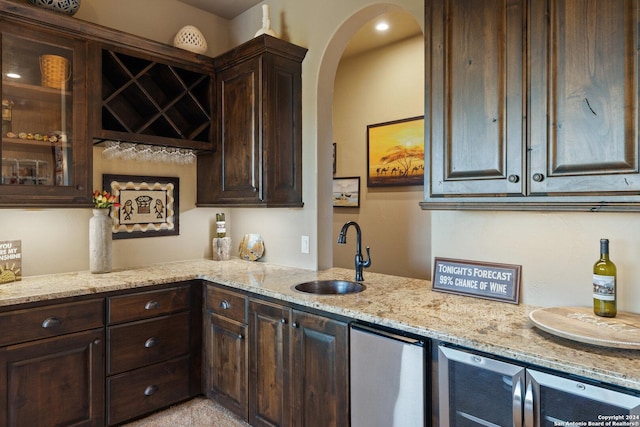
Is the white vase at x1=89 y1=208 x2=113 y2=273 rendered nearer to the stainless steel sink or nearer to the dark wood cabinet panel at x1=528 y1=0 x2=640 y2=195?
the stainless steel sink

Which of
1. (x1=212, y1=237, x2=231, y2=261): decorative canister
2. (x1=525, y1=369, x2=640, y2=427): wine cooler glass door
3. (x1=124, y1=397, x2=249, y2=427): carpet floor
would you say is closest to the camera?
(x1=525, y1=369, x2=640, y2=427): wine cooler glass door

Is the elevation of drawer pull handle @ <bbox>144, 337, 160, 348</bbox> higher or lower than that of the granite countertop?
lower

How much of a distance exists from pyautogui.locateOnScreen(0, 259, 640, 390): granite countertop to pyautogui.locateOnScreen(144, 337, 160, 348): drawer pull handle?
0.35m

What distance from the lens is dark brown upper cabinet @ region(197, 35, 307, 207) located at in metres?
2.65

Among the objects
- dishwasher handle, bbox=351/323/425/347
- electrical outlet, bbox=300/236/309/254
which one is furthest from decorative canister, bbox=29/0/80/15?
dishwasher handle, bbox=351/323/425/347

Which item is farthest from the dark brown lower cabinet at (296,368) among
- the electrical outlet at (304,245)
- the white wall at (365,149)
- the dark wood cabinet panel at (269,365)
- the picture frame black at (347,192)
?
the picture frame black at (347,192)

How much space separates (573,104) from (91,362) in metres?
2.64

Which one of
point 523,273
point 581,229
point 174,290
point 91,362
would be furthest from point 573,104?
point 91,362

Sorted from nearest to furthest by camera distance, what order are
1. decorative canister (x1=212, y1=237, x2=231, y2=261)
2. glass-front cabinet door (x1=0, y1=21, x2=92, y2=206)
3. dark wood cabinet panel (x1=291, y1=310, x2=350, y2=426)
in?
dark wood cabinet panel (x1=291, y1=310, x2=350, y2=426), glass-front cabinet door (x1=0, y1=21, x2=92, y2=206), decorative canister (x1=212, y1=237, x2=231, y2=261)

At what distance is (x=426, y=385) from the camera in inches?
61.4

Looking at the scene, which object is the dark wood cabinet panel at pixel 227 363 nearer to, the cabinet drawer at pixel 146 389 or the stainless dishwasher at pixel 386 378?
the cabinet drawer at pixel 146 389

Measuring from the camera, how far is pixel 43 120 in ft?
7.60

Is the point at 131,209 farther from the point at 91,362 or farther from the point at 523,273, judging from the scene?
the point at 523,273

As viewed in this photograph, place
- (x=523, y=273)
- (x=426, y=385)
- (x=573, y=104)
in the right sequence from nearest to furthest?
1. (x=573, y=104)
2. (x=426, y=385)
3. (x=523, y=273)
